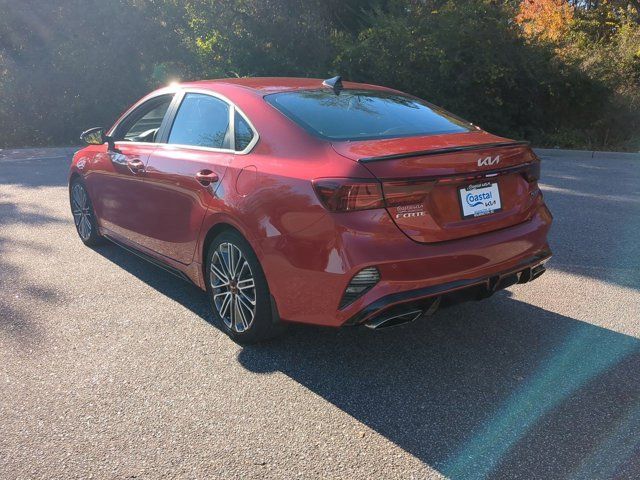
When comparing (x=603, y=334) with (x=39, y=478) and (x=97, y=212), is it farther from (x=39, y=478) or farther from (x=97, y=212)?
(x=97, y=212)

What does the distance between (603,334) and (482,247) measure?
1.22m

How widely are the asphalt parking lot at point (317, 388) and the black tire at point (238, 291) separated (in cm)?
14

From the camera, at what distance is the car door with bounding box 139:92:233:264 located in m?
3.74

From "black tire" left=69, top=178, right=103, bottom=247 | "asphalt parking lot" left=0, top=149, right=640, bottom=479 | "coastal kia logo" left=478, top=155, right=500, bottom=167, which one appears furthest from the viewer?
"black tire" left=69, top=178, right=103, bottom=247

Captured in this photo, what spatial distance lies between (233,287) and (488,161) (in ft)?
5.57

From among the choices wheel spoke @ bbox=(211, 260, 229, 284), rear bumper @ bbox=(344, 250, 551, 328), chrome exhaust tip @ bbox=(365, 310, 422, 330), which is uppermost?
rear bumper @ bbox=(344, 250, 551, 328)

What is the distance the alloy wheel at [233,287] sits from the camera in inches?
138

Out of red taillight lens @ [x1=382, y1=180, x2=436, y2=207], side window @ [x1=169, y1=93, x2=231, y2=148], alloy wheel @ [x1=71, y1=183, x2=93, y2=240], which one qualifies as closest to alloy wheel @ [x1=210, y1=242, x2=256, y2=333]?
side window @ [x1=169, y1=93, x2=231, y2=148]

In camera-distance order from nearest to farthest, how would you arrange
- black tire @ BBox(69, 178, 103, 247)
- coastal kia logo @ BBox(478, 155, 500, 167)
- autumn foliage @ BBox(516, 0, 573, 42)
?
coastal kia logo @ BBox(478, 155, 500, 167)
black tire @ BBox(69, 178, 103, 247)
autumn foliage @ BBox(516, 0, 573, 42)

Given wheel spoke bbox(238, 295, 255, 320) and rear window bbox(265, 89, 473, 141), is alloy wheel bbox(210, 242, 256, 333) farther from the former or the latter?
rear window bbox(265, 89, 473, 141)

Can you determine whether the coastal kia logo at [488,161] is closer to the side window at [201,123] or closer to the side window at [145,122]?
the side window at [201,123]

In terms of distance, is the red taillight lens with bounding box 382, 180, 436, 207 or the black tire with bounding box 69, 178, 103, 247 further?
the black tire with bounding box 69, 178, 103, 247

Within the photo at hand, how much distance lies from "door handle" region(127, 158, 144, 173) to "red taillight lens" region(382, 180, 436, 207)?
2333 millimetres

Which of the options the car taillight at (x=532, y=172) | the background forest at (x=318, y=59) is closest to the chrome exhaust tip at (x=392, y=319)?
the car taillight at (x=532, y=172)
